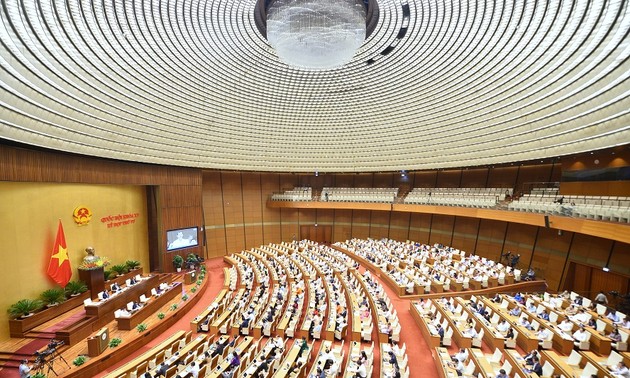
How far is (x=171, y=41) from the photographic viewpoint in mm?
10539

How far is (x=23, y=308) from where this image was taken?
426 inches

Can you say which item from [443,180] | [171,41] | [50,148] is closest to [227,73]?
[171,41]

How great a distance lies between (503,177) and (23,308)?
23.2 m

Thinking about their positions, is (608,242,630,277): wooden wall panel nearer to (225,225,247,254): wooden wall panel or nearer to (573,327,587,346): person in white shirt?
(573,327,587,346): person in white shirt

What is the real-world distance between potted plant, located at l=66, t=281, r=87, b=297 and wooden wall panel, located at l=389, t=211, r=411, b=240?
65.1 ft

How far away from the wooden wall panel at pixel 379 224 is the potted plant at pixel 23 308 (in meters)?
21.0

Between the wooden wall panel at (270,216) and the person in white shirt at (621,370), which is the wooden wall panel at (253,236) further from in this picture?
the person in white shirt at (621,370)

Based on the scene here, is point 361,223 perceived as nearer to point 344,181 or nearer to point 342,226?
point 342,226

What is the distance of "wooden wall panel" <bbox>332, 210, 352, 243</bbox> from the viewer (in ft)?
92.1

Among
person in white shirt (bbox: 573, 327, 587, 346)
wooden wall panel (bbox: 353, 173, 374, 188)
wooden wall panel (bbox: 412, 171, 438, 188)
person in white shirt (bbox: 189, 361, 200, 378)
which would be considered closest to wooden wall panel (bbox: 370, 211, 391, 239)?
wooden wall panel (bbox: 353, 173, 374, 188)

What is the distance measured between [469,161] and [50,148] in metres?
18.5

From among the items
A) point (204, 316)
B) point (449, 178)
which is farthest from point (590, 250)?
point (204, 316)

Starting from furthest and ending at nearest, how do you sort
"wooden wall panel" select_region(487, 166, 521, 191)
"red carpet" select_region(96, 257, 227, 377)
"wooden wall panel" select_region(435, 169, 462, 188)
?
"wooden wall panel" select_region(435, 169, 462, 188) < "wooden wall panel" select_region(487, 166, 521, 191) < "red carpet" select_region(96, 257, 227, 377)

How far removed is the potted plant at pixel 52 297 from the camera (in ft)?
38.4
